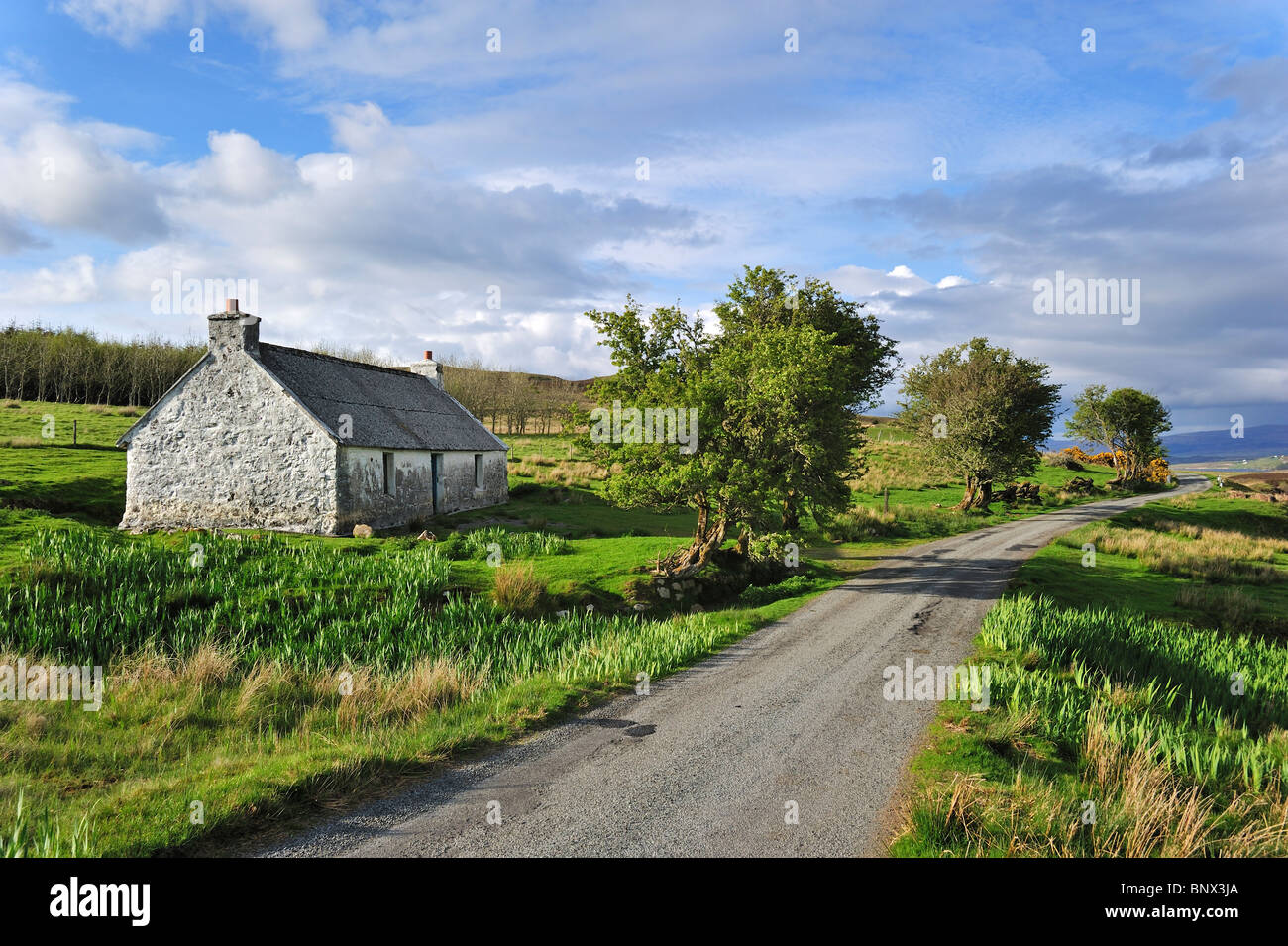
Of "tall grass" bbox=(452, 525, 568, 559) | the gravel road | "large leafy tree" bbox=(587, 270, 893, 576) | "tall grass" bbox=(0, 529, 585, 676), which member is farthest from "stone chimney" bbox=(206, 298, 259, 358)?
the gravel road

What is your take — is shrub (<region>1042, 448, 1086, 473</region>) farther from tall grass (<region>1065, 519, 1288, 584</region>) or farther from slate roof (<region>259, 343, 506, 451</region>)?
slate roof (<region>259, 343, 506, 451</region>)

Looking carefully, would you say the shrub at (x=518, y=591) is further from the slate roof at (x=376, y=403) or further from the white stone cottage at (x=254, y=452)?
the slate roof at (x=376, y=403)

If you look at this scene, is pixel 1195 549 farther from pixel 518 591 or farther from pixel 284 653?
pixel 284 653

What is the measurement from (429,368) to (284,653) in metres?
30.7

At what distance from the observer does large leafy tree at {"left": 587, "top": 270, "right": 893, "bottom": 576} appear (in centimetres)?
1966

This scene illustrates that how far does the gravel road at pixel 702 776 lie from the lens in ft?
22.6

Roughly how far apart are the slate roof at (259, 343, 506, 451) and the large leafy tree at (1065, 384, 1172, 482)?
6179 centimetres

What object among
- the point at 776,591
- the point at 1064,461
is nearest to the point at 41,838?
the point at 776,591

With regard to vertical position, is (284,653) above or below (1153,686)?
above

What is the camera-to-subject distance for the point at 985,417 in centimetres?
4425

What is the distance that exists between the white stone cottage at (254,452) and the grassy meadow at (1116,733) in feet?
76.4
